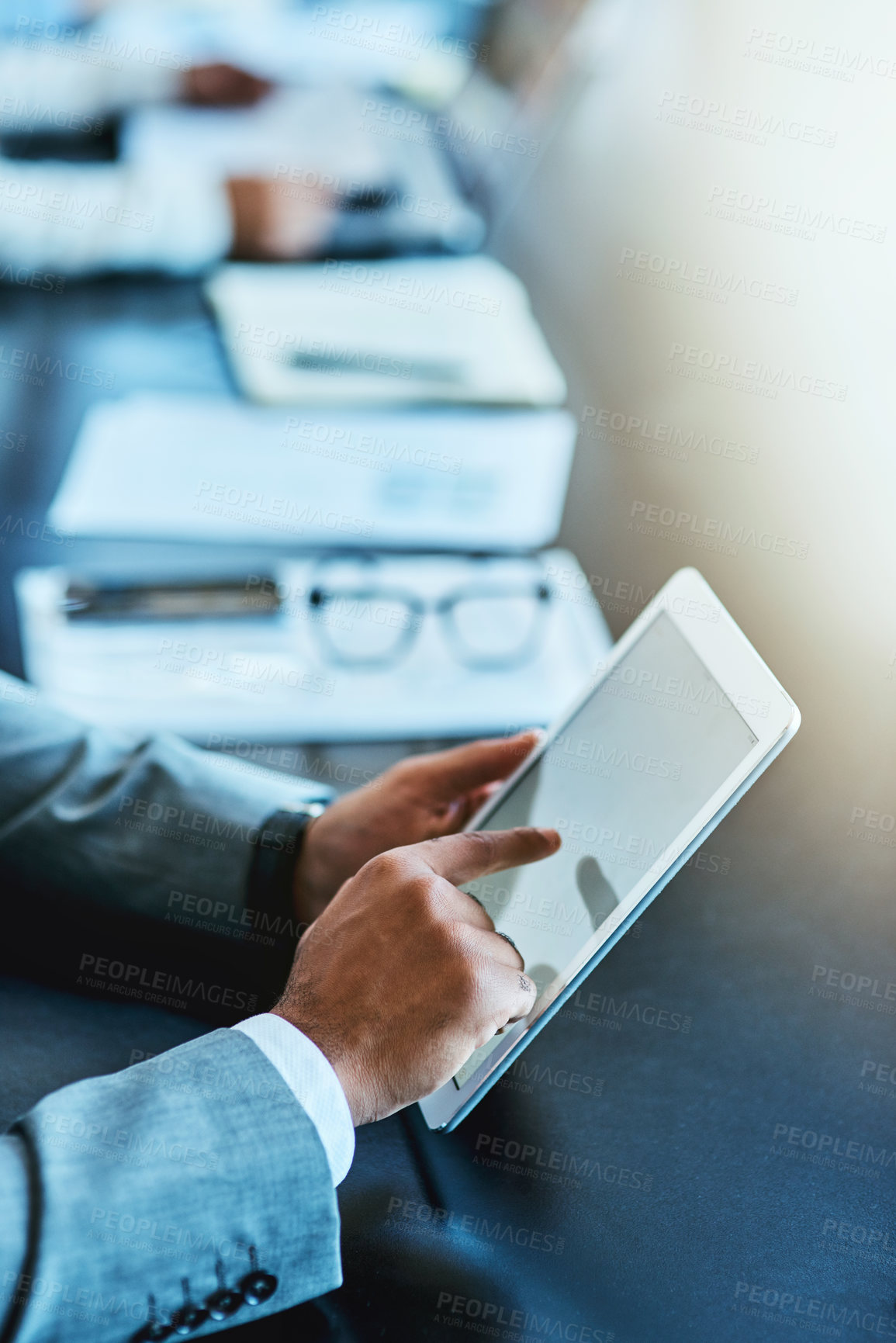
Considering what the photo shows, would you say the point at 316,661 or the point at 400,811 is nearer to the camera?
the point at 400,811

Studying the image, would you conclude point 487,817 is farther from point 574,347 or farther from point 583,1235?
point 574,347

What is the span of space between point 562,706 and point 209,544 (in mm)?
380

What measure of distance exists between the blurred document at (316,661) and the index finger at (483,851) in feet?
1.00

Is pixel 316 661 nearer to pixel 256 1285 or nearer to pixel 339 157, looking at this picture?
pixel 256 1285

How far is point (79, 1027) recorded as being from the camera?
633mm

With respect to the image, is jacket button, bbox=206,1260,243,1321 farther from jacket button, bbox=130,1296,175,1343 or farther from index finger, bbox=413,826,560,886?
index finger, bbox=413,826,560,886

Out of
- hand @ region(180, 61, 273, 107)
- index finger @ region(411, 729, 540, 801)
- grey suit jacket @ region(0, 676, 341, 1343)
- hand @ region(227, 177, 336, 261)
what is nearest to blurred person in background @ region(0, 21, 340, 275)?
hand @ region(227, 177, 336, 261)

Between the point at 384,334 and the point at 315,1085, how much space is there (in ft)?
3.27

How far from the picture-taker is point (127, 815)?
0.74 meters

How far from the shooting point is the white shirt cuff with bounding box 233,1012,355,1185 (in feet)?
1.65

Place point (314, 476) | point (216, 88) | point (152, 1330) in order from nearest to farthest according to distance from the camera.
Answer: point (152, 1330), point (314, 476), point (216, 88)

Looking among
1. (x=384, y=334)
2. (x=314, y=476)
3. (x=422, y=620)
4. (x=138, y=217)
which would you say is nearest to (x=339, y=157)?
(x=138, y=217)

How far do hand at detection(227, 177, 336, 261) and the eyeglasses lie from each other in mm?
657

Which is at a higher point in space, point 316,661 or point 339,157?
point 339,157
